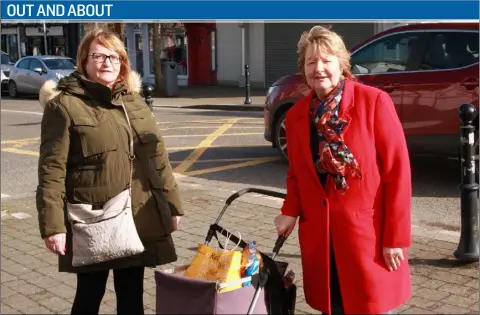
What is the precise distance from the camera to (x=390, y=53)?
852 centimetres

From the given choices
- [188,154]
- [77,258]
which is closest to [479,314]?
[77,258]

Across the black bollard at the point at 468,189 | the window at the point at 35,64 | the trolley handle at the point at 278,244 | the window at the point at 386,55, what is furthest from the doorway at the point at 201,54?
the trolley handle at the point at 278,244

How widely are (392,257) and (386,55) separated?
6065 mm

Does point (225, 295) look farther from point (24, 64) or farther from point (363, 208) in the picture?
point (24, 64)

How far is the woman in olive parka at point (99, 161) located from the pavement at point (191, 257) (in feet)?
3.87

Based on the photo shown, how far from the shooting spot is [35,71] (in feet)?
80.8

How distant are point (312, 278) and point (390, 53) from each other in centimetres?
600

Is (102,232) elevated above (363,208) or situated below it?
below

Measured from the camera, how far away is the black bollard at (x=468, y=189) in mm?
5238

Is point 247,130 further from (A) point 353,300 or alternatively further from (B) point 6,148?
(A) point 353,300

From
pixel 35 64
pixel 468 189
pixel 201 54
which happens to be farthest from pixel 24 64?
pixel 468 189

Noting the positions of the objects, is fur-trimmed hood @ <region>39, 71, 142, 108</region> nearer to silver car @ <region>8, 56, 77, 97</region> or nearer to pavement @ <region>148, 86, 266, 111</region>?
pavement @ <region>148, 86, 266, 111</region>

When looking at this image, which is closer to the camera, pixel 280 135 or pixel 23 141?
pixel 280 135

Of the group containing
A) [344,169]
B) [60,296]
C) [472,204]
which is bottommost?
[60,296]
